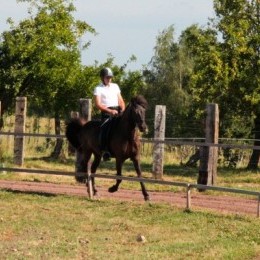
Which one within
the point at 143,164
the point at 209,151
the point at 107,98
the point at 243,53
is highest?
the point at 243,53

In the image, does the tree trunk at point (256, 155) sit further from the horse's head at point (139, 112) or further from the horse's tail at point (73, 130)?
the horse's head at point (139, 112)

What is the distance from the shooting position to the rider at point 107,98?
1262 cm

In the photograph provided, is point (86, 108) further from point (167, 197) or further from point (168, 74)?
point (168, 74)

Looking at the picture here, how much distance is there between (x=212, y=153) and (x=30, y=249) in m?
6.89

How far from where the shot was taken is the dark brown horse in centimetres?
1185

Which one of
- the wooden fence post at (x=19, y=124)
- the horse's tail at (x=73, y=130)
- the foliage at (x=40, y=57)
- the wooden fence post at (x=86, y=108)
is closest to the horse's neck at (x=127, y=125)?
the horse's tail at (x=73, y=130)

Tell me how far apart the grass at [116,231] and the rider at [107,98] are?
1.77 meters

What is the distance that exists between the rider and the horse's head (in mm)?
824

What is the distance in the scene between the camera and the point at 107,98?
12.7 meters

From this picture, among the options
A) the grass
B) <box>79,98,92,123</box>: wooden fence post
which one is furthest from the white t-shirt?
<box>79,98,92,123</box>: wooden fence post

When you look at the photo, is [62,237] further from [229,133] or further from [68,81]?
[229,133]

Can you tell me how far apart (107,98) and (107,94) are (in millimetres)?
79

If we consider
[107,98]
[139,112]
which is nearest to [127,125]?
[139,112]

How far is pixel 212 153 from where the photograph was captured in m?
14.6
